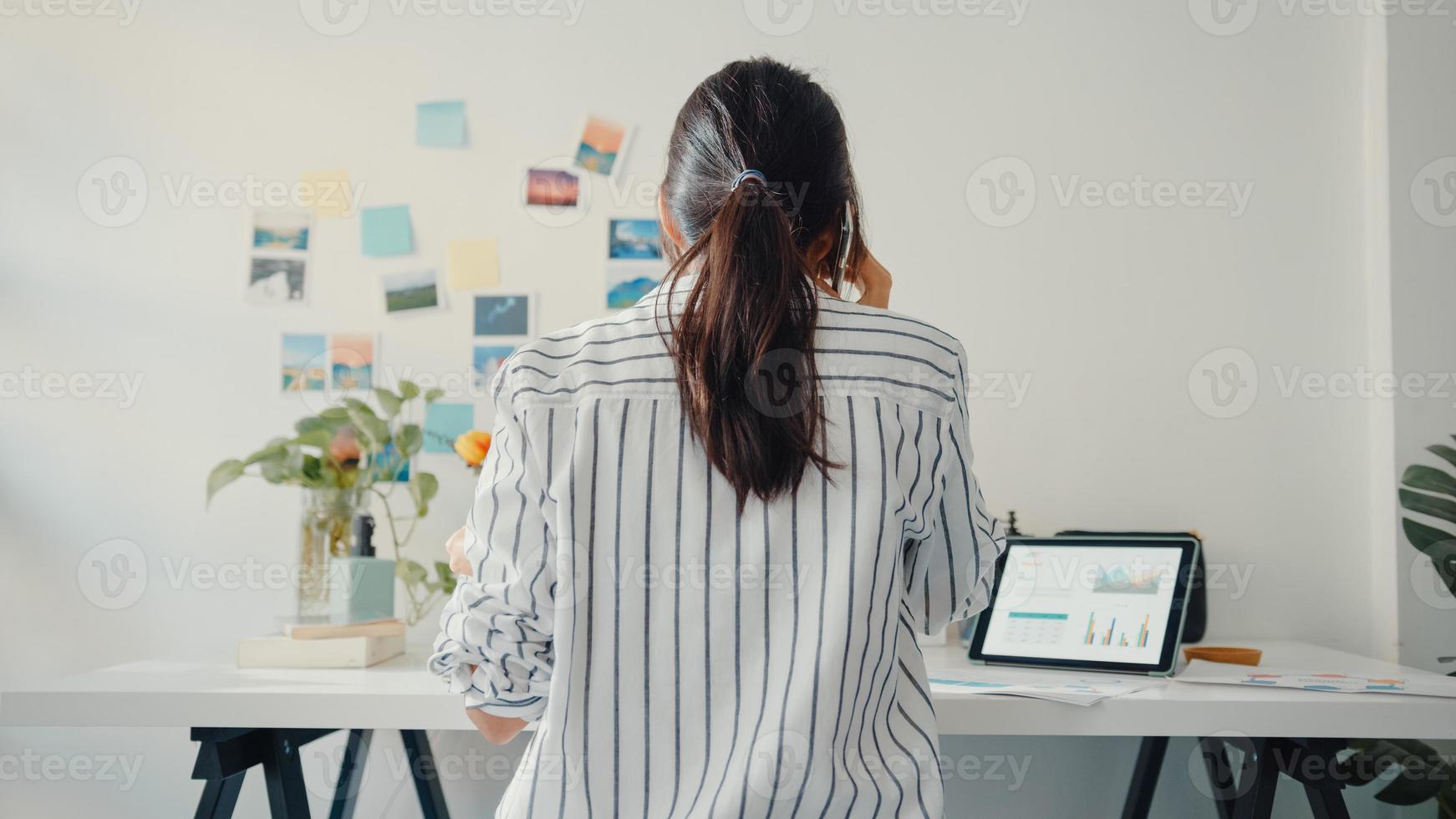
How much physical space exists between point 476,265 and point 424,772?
81cm

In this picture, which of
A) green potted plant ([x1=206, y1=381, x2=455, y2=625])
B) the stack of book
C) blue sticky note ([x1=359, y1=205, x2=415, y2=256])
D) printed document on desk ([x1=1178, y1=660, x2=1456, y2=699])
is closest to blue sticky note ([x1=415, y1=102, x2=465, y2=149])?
blue sticky note ([x1=359, y1=205, x2=415, y2=256])

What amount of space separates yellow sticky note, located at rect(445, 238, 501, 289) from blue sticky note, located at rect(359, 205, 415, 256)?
0.08 meters

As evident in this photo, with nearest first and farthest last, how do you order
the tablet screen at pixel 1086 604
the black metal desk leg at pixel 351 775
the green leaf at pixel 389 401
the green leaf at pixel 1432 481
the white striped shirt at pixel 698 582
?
the white striped shirt at pixel 698 582, the tablet screen at pixel 1086 604, the green leaf at pixel 1432 481, the green leaf at pixel 389 401, the black metal desk leg at pixel 351 775

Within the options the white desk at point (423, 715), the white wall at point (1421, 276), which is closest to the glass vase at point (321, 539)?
the white desk at point (423, 715)

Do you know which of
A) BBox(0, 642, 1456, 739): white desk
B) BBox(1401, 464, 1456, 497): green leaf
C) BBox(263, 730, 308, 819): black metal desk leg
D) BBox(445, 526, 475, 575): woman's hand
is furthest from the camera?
BBox(1401, 464, 1456, 497): green leaf

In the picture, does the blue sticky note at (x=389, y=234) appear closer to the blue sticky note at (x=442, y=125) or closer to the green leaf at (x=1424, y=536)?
the blue sticky note at (x=442, y=125)

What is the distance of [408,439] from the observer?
1573 mm

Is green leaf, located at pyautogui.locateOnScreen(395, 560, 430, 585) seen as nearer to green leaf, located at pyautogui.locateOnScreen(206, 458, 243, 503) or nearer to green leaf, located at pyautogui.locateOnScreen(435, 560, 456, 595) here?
green leaf, located at pyautogui.locateOnScreen(435, 560, 456, 595)

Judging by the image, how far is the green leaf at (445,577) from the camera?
1.64 meters

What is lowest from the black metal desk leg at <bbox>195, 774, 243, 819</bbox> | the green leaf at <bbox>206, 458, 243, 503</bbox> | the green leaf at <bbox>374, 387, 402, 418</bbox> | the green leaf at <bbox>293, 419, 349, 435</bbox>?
the black metal desk leg at <bbox>195, 774, 243, 819</bbox>

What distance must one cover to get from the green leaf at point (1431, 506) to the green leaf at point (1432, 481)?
0.04 feet

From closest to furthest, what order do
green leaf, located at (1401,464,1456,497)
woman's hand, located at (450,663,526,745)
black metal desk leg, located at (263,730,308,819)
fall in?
woman's hand, located at (450,663,526,745) < black metal desk leg, located at (263,730,308,819) < green leaf, located at (1401,464,1456,497)

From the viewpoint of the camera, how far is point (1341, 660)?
4.72 feet

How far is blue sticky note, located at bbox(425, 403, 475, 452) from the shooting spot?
5.72 ft
